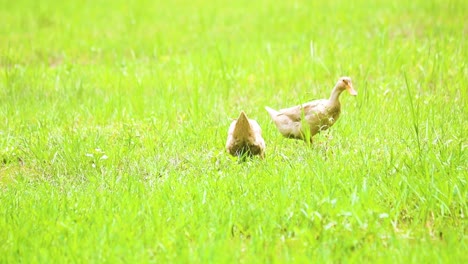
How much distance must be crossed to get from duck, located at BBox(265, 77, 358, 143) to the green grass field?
18 cm

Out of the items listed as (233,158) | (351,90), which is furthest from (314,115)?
(233,158)

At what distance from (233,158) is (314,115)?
0.69m

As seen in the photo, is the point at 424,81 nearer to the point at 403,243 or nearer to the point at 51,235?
the point at 403,243

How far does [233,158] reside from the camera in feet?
15.5

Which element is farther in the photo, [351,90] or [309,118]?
[309,118]

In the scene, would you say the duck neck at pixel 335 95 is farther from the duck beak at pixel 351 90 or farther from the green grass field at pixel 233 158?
the green grass field at pixel 233 158

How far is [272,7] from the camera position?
1176 cm

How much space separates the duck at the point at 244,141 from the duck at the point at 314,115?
243 millimetres

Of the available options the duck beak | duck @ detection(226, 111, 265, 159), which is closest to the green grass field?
duck @ detection(226, 111, 265, 159)

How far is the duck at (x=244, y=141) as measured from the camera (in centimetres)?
459

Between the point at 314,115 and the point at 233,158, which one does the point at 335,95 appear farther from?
the point at 233,158

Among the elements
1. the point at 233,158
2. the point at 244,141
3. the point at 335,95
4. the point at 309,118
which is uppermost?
the point at 335,95

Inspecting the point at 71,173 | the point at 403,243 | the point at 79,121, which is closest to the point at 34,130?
the point at 79,121

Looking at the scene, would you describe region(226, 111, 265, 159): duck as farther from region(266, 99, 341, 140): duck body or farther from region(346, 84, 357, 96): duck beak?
region(346, 84, 357, 96): duck beak
